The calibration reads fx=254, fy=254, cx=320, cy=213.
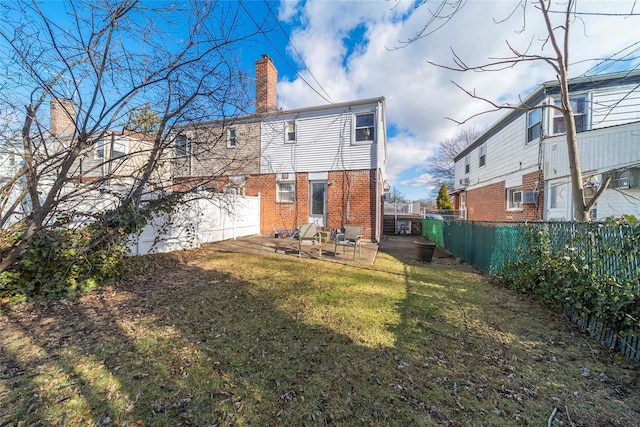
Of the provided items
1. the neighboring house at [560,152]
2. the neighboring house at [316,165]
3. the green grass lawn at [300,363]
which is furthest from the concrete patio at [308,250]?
the neighboring house at [560,152]

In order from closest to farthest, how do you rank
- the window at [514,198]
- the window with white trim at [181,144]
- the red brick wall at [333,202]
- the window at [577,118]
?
the window with white trim at [181,144]
the window at [577,118]
the red brick wall at [333,202]
the window at [514,198]

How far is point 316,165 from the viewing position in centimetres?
1151

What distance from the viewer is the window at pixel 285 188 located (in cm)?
1196

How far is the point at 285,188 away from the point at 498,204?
11.0 m

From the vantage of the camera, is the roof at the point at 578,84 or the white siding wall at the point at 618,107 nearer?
the roof at the point at 578,84

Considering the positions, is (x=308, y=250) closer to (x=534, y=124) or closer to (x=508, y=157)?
(x=534, y=124)

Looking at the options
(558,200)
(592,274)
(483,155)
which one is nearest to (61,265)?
(592,274)

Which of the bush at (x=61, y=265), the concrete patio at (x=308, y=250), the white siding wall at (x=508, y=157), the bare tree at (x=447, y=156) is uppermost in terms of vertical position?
the bare tree at (x=447, y=156)

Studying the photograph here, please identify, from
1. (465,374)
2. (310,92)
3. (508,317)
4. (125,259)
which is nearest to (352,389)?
(465,374)

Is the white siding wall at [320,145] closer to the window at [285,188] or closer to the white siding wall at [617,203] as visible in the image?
the window at [285,188]

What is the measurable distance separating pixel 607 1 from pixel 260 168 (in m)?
11.2

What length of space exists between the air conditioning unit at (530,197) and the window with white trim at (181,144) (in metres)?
12.3

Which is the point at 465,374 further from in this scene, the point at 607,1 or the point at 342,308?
the point at 607,1

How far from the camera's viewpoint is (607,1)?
10.7 feet
